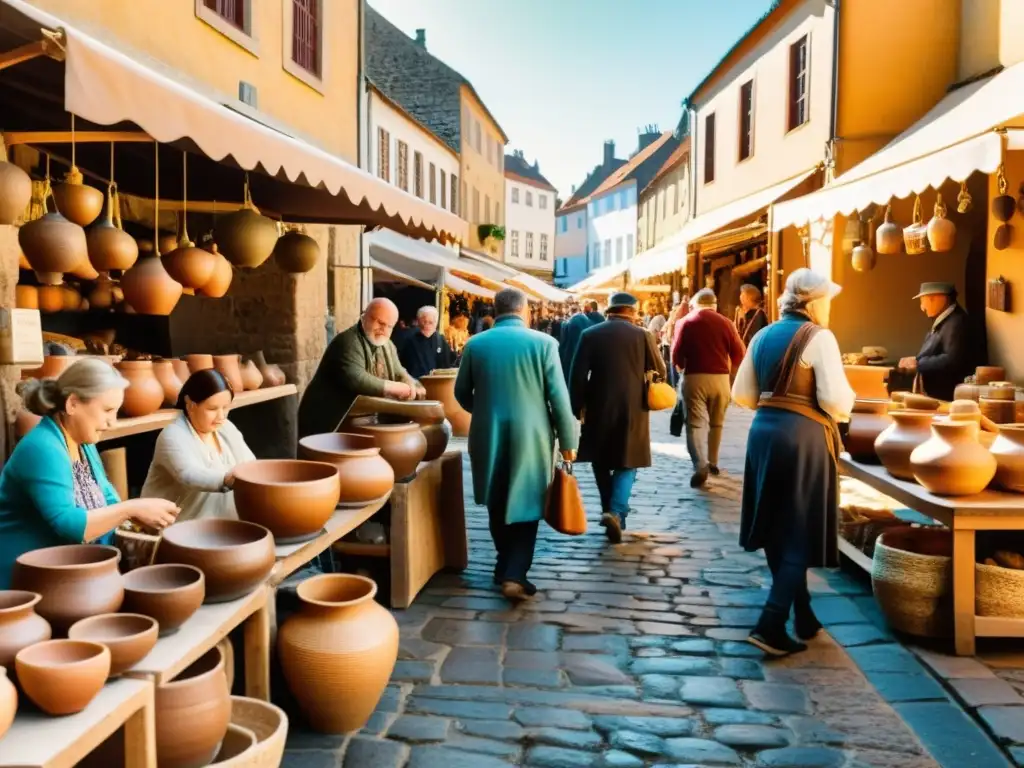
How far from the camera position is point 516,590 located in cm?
492

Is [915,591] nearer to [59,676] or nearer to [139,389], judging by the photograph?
[59,676]

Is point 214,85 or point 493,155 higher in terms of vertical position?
point 493,155

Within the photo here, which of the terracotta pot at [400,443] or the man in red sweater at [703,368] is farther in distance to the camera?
the man in red sweater at [703,368]

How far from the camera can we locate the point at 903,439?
4.71 metres

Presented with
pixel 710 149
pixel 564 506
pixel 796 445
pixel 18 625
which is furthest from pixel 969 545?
pixel 710 149

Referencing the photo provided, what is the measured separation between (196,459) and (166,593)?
126cm

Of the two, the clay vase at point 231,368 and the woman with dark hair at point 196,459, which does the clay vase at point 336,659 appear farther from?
the clay vase at point 231,368

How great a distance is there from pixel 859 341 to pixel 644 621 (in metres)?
8.39

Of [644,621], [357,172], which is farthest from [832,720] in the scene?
[357,172]

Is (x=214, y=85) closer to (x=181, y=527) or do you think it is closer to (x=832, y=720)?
(x=181, y=527)

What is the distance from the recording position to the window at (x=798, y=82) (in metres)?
13.5

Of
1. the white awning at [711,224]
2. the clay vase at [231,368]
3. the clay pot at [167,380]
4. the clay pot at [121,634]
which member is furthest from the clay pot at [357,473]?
the white awning at [711,224]

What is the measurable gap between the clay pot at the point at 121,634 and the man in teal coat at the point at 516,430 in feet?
8.96

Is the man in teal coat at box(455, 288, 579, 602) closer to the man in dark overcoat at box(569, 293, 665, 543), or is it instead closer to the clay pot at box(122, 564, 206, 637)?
the man in dark overcoat at box(569, 293, 665, 543)
